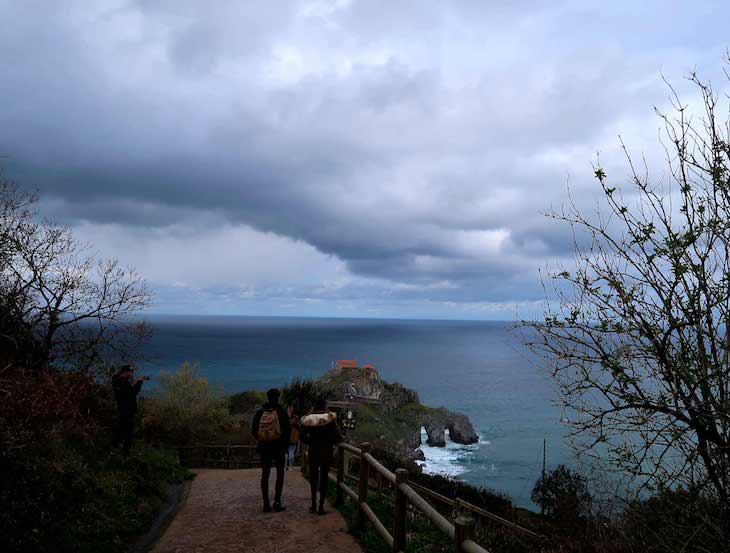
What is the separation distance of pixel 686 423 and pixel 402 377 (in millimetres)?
119004

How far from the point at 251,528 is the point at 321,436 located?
5.79ft

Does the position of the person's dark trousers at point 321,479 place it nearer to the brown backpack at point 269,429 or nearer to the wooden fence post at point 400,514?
the brown backpack at point 269,429

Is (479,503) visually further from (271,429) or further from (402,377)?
(402,377)

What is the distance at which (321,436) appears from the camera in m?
8.19

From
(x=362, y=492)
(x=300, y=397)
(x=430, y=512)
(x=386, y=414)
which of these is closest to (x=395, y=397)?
(x=386, y=414)

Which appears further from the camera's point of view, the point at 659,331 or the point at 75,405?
the point at 75,405

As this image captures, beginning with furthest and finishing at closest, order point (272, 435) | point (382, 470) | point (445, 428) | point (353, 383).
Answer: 1. point (445, 428)
2. point (353, 383)
3. point (272, 435)
4. point (382, 470)

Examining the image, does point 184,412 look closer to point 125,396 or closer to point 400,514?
point 125,396

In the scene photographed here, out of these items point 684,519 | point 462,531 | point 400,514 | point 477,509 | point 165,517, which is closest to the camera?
point 462,531

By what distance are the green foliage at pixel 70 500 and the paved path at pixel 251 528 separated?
0.80 meters

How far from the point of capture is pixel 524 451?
62.1 meters

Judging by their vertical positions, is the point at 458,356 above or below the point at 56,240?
below

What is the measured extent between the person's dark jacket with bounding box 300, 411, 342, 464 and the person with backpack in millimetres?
394

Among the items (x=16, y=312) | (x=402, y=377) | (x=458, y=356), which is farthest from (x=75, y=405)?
(x=458, y=356)
